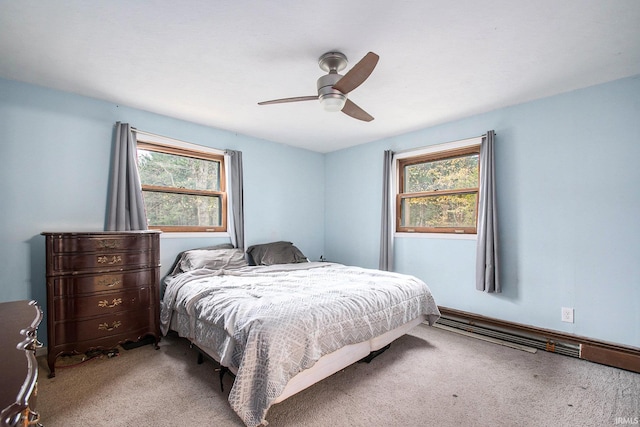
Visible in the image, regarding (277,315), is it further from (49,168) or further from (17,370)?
(49,168)

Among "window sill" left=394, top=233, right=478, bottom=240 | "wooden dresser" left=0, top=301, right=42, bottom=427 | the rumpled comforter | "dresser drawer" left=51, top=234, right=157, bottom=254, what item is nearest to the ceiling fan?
the rumpled comforter

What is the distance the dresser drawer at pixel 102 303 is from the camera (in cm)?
221

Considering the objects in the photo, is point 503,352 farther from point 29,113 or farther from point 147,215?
point 29,113

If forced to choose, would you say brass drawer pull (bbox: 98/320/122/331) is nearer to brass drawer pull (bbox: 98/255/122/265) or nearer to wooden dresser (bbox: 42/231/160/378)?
wooden dresser (bbox: 42/231/160/378)

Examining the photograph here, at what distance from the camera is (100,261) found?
2389 millimetres

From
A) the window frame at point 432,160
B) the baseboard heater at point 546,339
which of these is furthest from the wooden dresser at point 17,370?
the window frame at point 432,160

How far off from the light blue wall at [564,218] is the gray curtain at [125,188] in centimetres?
339

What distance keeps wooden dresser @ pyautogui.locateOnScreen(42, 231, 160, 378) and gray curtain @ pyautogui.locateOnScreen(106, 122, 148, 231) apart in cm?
43

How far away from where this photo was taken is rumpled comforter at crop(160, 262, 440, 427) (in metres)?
1.59

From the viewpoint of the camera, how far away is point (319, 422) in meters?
1.69

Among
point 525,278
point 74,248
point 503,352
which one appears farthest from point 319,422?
point 525,278

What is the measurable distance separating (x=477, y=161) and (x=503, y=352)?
203 centimetres

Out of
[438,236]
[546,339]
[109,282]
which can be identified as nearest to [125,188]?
[109,282]

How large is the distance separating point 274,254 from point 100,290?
1.86 m
